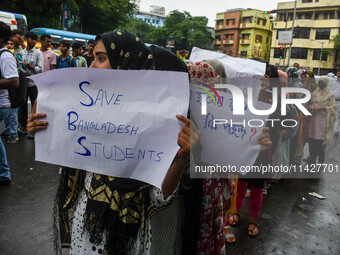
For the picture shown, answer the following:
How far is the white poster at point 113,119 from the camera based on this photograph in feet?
4.11

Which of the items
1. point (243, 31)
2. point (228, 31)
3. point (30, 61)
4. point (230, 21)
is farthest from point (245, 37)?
point (30, 61)

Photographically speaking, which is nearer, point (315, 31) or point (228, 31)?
point (315, 31)

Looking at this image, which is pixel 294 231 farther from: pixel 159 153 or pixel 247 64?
pixel 159 153

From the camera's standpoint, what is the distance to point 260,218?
356 centimetres

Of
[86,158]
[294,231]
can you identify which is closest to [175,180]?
[86,158]

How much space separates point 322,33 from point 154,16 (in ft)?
256

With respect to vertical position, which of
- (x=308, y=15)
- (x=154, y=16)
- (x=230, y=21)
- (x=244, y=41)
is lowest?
(x=244, y=41)

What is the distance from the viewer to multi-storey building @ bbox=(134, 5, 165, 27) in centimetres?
10869

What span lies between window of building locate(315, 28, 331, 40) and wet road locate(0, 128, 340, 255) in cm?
4902

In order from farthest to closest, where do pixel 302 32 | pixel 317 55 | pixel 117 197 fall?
1. pixel 302 32
2. pixel 317 55
3. pixel 117 197

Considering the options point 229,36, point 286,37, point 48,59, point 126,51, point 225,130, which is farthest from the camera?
point 229,36

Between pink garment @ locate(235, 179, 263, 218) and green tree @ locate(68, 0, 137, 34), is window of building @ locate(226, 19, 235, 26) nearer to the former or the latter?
green tree @ locate(68, 0, 137, 34)

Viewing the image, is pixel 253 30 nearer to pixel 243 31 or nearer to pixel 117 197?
pixel 243 31

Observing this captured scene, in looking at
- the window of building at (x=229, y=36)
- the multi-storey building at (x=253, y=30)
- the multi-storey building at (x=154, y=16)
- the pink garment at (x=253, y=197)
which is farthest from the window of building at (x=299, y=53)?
the multi-storey building at (x=154, y=16)
